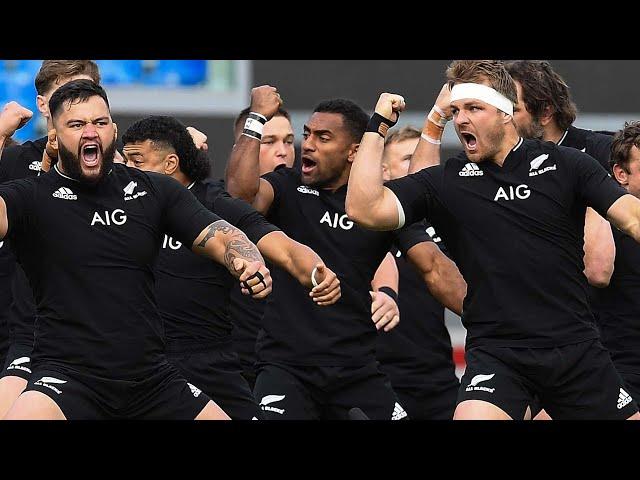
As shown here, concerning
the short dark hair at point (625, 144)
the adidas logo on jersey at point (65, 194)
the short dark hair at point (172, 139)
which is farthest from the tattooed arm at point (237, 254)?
the short dark hair at point (625, 144)

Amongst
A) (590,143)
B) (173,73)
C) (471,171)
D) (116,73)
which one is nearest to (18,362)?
(471,171)

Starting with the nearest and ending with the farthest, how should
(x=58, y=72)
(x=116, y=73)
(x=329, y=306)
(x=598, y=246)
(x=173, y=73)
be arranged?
(x=598, y=246), (x=329, y=306), (x=58, y=72), (x=116, y=73), (x=173, y=73)

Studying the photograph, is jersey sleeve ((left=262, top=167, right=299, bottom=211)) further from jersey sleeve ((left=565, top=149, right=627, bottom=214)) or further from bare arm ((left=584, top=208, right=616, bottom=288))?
jersey sleeve ((left=565, top=149, right=627, bottom=214))

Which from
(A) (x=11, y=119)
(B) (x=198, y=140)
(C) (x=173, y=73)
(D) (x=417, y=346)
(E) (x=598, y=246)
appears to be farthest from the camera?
(C) (x=173, y=73)

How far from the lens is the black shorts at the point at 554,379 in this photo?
7082 mm

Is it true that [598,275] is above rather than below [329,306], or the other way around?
above

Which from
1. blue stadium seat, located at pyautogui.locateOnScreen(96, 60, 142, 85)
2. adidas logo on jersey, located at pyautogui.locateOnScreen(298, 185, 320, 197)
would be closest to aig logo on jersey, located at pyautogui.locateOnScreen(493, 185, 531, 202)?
adidas logo on jersey, located at pyautogui.locateOnScreen(298, 185, 320, 197)

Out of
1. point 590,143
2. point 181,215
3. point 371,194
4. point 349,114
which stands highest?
point 349,114

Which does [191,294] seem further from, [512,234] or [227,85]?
[227,85]

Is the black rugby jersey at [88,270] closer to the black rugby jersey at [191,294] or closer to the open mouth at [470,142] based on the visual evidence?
the black rugby jersey at [191,294]

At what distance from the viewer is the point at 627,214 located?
714 cm

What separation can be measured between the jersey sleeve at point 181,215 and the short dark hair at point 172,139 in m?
1.29

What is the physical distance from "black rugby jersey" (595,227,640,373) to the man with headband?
1138 millimetres

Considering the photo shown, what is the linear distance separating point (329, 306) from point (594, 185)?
2.07m
